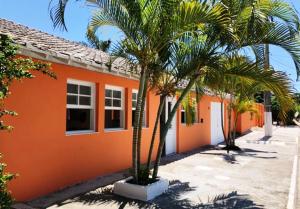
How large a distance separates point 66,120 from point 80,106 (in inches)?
26.4

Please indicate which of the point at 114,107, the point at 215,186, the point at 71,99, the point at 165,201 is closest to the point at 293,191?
the point at 215,186

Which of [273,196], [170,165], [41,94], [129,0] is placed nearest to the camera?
[129,0]

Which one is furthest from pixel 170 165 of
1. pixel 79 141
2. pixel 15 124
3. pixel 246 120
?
pixel 246 120

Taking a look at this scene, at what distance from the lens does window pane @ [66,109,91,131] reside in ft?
29.1

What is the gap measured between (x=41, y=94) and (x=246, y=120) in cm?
2818

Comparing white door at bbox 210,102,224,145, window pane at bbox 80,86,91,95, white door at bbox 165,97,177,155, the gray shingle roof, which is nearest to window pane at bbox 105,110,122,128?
window pane at bbox 80,86,91,95

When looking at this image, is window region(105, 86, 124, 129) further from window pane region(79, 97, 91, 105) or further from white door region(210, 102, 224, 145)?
white door region(210, 102, 224, 145)

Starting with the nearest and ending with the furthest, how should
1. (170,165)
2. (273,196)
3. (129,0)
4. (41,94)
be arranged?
(129,0) < (41,94) < (273,196) < (170,165)

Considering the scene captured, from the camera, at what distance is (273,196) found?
8125mm

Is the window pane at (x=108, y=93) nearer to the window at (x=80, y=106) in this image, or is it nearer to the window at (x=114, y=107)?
the window at (x=114, y=107)

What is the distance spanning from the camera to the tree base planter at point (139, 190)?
7.38 meters

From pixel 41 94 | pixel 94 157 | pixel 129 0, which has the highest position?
pixel 129 0

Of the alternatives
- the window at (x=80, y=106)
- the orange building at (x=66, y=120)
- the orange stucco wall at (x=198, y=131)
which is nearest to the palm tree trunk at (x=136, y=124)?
the orange building at (x=66, y=120)

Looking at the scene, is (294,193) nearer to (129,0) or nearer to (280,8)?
(280,8)
